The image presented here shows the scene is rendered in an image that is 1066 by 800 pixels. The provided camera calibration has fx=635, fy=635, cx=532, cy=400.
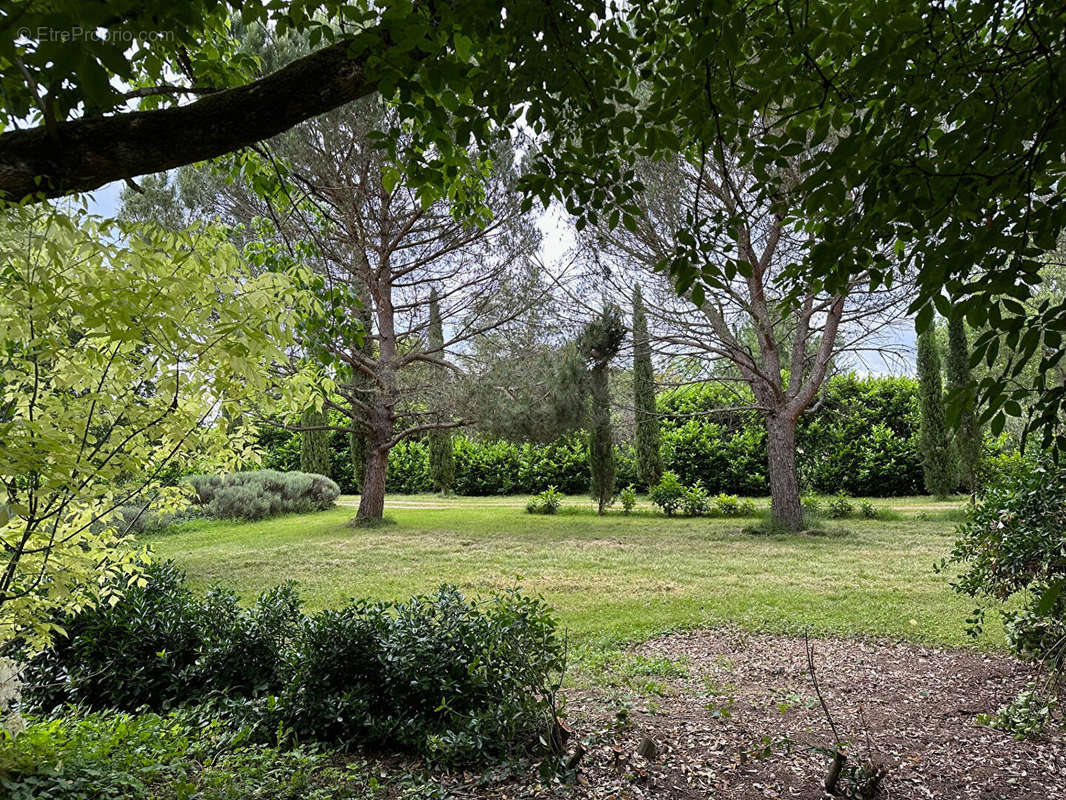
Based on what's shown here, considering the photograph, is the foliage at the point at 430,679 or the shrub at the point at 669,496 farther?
the shrub at the point at 669,496

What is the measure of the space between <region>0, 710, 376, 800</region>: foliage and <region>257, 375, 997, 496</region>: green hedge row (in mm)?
10064

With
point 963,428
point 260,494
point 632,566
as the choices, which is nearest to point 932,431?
point 963,428

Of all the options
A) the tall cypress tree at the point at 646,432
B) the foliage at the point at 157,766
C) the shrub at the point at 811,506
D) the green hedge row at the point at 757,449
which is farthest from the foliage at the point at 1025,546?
the tall cypress tree at the point at 646,432

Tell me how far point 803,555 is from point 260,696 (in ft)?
21.4

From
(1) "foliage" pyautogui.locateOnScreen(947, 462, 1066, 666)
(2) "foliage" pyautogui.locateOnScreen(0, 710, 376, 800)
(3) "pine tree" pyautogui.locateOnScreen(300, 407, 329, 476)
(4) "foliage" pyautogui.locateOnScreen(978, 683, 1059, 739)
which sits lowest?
(4) "foliage" pyautogui.locateOnScreen(978, 683, 1059, 739)

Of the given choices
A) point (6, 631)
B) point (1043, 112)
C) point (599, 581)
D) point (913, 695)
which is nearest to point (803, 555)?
point (599, 581)

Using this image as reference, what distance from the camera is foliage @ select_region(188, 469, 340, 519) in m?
12.2

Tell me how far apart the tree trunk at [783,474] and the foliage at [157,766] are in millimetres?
8417

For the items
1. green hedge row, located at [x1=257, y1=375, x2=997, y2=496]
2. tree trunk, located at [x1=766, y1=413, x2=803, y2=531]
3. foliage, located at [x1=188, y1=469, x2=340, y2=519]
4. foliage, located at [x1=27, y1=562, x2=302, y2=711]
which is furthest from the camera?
green hedge row, located at [x1=257, y1=375, x2=997, y2=496]

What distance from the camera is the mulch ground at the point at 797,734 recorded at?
247cm

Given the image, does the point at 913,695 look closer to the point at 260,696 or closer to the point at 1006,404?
the point at 1006,404

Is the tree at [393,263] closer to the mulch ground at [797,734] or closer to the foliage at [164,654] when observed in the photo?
the foliage at [164,654]

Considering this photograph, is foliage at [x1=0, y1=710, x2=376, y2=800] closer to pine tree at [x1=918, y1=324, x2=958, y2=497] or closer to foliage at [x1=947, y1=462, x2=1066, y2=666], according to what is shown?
foliage at [x1=947, y1=462, x2=1066, y2=666]

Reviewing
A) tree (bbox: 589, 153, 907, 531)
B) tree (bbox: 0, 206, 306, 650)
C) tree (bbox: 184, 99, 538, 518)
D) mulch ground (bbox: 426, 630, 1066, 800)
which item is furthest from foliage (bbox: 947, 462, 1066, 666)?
tree (bbox: 184, 99, 538, 518)
